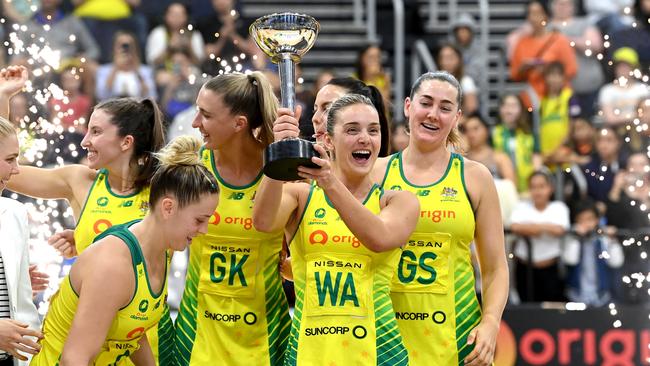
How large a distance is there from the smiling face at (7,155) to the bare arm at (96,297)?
558mm

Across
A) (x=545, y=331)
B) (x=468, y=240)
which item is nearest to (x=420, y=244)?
(x=468, y=240)

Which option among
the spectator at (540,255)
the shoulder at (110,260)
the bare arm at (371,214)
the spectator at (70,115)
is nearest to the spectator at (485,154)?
the spectator at (540,255)

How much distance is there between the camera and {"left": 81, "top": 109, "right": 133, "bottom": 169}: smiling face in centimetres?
507

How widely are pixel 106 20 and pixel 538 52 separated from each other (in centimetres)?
410

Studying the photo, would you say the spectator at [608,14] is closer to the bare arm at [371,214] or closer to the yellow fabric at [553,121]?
the yellow fabric at [553,121]

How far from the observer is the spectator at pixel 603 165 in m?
9.73

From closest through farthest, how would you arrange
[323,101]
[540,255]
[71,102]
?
1. [323,101]
2. [540,255]
3. [71,102]

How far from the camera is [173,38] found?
10961 millimetres

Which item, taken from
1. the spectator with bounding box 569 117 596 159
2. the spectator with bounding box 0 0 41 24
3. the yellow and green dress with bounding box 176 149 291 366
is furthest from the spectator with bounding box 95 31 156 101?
the yellow and green dress with bounding box 176 149 291 366

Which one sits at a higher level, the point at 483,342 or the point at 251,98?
the point at 251,98

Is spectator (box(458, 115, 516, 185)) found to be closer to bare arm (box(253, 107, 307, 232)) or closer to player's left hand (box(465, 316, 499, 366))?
player's left hand (box(465, 316, 499, 366))

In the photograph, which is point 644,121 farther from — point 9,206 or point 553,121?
point 9,206

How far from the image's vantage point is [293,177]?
423cm

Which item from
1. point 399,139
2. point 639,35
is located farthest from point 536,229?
point 639,35
